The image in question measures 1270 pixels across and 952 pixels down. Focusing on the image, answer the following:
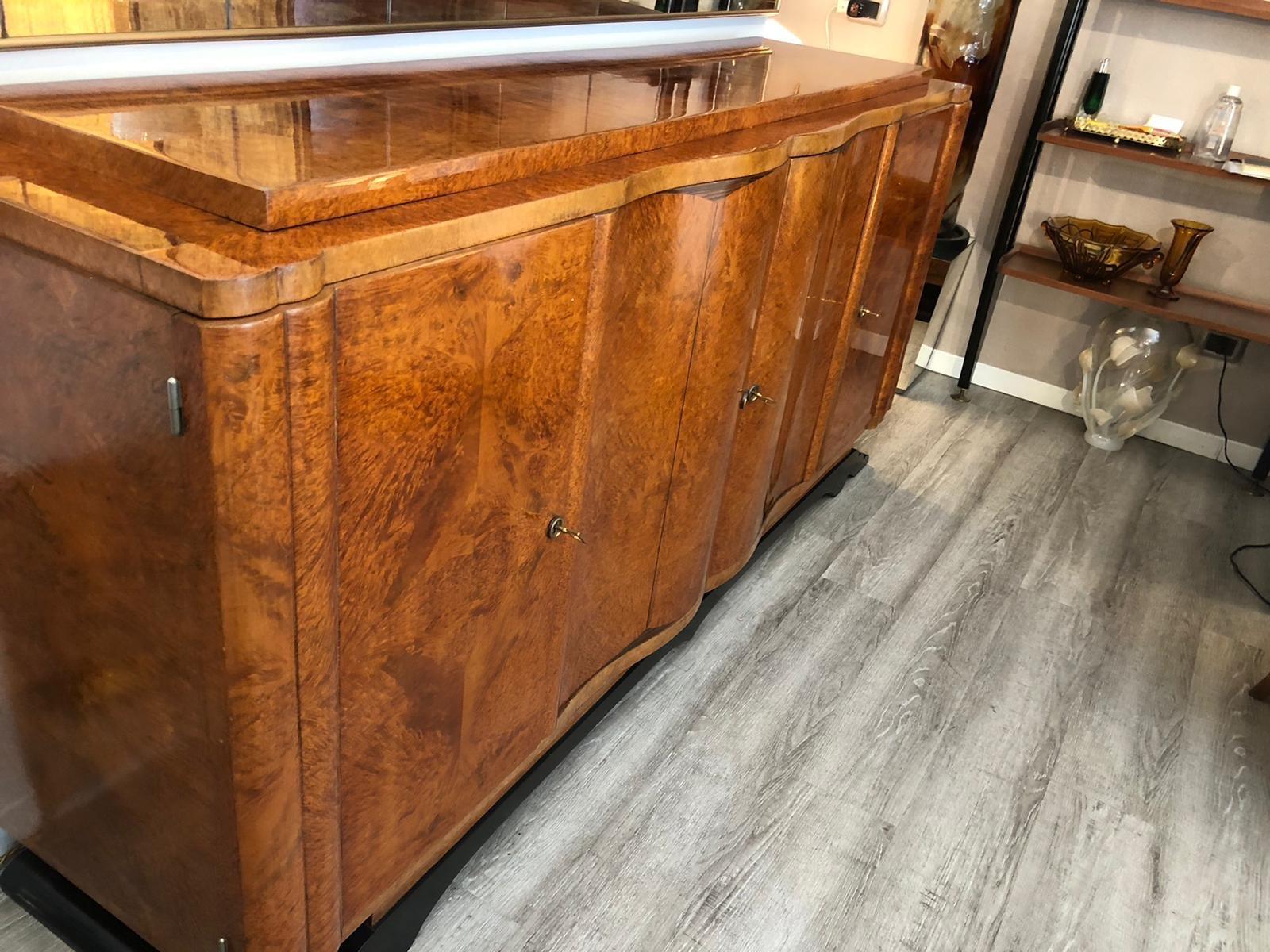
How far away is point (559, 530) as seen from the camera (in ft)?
3.71

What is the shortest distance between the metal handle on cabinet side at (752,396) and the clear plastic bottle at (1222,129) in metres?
1.64

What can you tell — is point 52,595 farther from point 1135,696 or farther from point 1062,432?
point 1062,432

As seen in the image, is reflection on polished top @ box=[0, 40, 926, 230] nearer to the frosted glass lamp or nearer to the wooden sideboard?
the wooden sideboard

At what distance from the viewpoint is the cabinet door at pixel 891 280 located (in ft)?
6.04

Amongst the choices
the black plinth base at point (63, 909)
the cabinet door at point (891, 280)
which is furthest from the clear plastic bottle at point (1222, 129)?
the black plinth base at point (63, 909)

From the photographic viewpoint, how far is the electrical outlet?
8.78 feet

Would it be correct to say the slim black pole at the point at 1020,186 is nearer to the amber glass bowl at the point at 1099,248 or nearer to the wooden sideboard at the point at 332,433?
the amber glass bowl at the point at 1099,248

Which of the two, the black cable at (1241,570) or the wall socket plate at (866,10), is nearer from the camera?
the black cable at (1241,570)

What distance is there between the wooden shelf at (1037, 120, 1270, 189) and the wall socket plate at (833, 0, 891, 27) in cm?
59

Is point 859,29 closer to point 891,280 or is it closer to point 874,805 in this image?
point 891,280

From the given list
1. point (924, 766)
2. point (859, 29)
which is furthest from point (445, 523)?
point (859, 29)

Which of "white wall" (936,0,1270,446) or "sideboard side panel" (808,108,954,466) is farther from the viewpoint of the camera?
"white wall" (936,0,1270,446)

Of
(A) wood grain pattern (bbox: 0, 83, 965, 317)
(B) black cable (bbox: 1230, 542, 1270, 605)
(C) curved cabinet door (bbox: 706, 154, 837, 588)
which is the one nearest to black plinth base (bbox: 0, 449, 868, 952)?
(C) curved cabinet door (bbox: 706, 154, 837, 588)

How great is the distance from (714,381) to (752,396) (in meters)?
0.17
